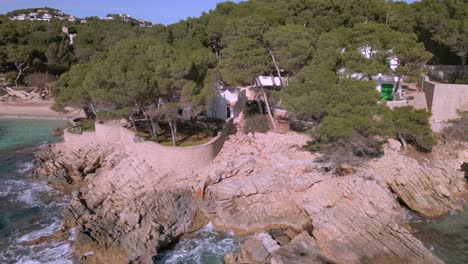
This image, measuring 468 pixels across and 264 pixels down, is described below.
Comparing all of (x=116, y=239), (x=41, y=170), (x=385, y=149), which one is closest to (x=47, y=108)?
(x=41, y=170)

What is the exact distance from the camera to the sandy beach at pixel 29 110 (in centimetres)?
4081

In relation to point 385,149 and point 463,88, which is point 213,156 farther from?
point 463,88

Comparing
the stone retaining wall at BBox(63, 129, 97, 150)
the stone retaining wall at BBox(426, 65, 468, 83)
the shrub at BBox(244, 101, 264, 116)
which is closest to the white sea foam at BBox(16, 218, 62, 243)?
the stone retaining wall at BBox(63, 129, 97, 150)

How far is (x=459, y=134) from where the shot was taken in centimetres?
2528

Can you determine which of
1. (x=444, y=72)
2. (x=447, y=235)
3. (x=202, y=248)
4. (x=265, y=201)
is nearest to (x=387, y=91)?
(x=444, y=72)

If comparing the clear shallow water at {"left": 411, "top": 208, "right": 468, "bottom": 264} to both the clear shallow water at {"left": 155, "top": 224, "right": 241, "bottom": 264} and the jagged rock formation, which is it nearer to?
the clear shallow water at {"left": 155, "top": 224, "right": 241, "bottom": 264}

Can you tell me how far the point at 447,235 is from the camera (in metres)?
17.5

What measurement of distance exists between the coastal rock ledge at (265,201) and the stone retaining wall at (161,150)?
0.42 metres

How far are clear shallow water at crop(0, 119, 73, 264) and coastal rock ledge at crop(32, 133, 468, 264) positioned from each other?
1.01 m

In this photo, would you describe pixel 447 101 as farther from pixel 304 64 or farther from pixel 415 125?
pixel 304 64

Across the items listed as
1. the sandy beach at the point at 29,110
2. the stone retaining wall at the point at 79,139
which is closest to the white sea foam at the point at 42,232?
the stone retaining wall at the point at 79,139

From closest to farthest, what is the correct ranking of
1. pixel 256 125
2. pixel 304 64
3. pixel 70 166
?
pixel 70 166 → pixel 304 64 → pixel 256 125

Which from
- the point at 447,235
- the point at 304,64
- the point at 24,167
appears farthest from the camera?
the point at 24,167

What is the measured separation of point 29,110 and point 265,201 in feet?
109
